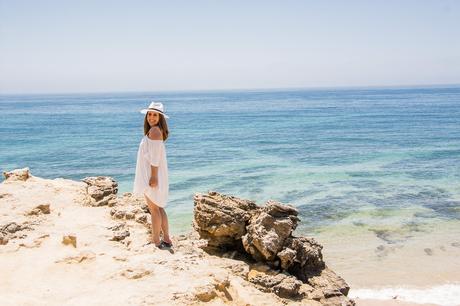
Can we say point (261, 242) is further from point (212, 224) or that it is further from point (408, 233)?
point (408, 233)

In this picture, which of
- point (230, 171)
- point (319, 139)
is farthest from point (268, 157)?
point (319, 139)

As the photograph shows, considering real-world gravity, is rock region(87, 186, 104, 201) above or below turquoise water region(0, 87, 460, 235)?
above

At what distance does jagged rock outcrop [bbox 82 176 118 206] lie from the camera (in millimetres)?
9477

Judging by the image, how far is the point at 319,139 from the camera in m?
41.8

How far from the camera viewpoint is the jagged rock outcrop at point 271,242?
7.61 metres

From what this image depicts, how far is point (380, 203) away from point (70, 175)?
17.1 meters

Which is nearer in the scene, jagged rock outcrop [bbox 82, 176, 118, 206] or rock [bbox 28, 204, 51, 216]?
rock [bbox 28, 204, 51, 216]

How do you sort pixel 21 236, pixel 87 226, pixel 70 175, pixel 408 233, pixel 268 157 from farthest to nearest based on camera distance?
pixel 268 157 < pixel 70 175 < pixel 408 233 < pixel 87 226 < pixel 21 236

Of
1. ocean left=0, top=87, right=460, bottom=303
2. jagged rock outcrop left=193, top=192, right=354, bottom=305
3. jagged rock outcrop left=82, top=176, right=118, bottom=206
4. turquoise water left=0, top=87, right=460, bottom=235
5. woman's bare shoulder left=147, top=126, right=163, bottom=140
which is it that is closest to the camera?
woman's bare shoulder left=147, top=126, right=163, bottom=140

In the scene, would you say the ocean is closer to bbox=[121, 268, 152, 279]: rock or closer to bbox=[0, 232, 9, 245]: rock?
bbox=[121, 268, 152, 279]: rock

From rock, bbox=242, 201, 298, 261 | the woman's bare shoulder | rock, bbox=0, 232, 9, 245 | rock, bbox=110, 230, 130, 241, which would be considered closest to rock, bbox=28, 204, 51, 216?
rock, bbox=0, 232, 9, 245

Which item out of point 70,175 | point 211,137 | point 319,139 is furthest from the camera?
point 211,137

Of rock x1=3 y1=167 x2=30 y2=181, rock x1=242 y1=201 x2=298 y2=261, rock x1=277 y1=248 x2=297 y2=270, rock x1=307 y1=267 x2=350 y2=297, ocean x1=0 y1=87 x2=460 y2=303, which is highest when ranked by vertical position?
rock x1=3 y1=167 x2=30 y2=181

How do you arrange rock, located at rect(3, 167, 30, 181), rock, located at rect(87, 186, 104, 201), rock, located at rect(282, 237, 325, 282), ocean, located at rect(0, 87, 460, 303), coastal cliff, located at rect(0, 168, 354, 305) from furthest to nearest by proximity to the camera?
ocean, located at rect(0, 87, 460, 303)
rock, located at rect(3, 167, 30, 181)
rock, located at rect(87, 186, 104, 201)
rock, located at rect(282, 237, 325, 282)
coastal cliff, located at rect(0, 168, 354, 305)
